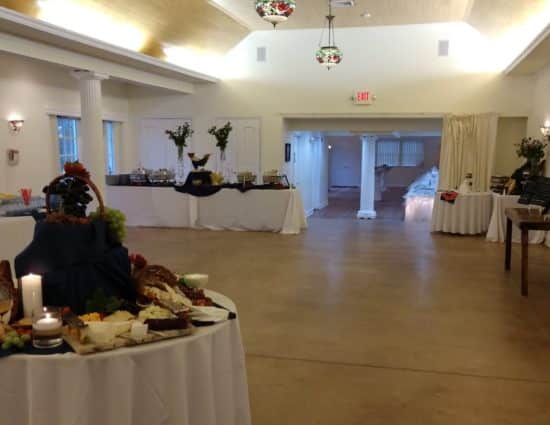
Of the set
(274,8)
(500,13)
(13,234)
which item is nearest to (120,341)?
(13,234)

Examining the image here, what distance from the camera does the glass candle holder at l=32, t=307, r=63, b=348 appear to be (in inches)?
72.7

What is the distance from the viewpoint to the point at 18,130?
8.40m

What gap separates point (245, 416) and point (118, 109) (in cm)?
1036

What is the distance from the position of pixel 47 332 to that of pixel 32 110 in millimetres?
7946

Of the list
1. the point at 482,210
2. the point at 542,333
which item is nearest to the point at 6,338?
the point at 542,333

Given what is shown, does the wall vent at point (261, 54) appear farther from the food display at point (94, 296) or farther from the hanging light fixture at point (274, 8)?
the food display at point (94, 296)

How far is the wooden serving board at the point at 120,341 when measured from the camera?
5.91 ft

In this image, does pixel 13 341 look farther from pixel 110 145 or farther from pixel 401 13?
pixel 110 145

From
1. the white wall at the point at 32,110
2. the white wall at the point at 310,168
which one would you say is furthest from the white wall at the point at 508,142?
the white wall at the point at 32,110

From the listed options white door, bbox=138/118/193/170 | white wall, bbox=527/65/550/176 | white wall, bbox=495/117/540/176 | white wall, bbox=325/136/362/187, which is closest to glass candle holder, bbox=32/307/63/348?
white wall, bbox=527/65/550/176

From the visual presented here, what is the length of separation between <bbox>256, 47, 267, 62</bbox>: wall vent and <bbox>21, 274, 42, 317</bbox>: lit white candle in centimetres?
973

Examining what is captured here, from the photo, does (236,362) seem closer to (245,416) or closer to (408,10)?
(245,416)

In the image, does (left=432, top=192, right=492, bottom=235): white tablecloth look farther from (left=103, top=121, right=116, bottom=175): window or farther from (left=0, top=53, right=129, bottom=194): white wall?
(left=103, top=121, right=116, bottom=175): window

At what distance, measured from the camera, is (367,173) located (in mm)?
13969
